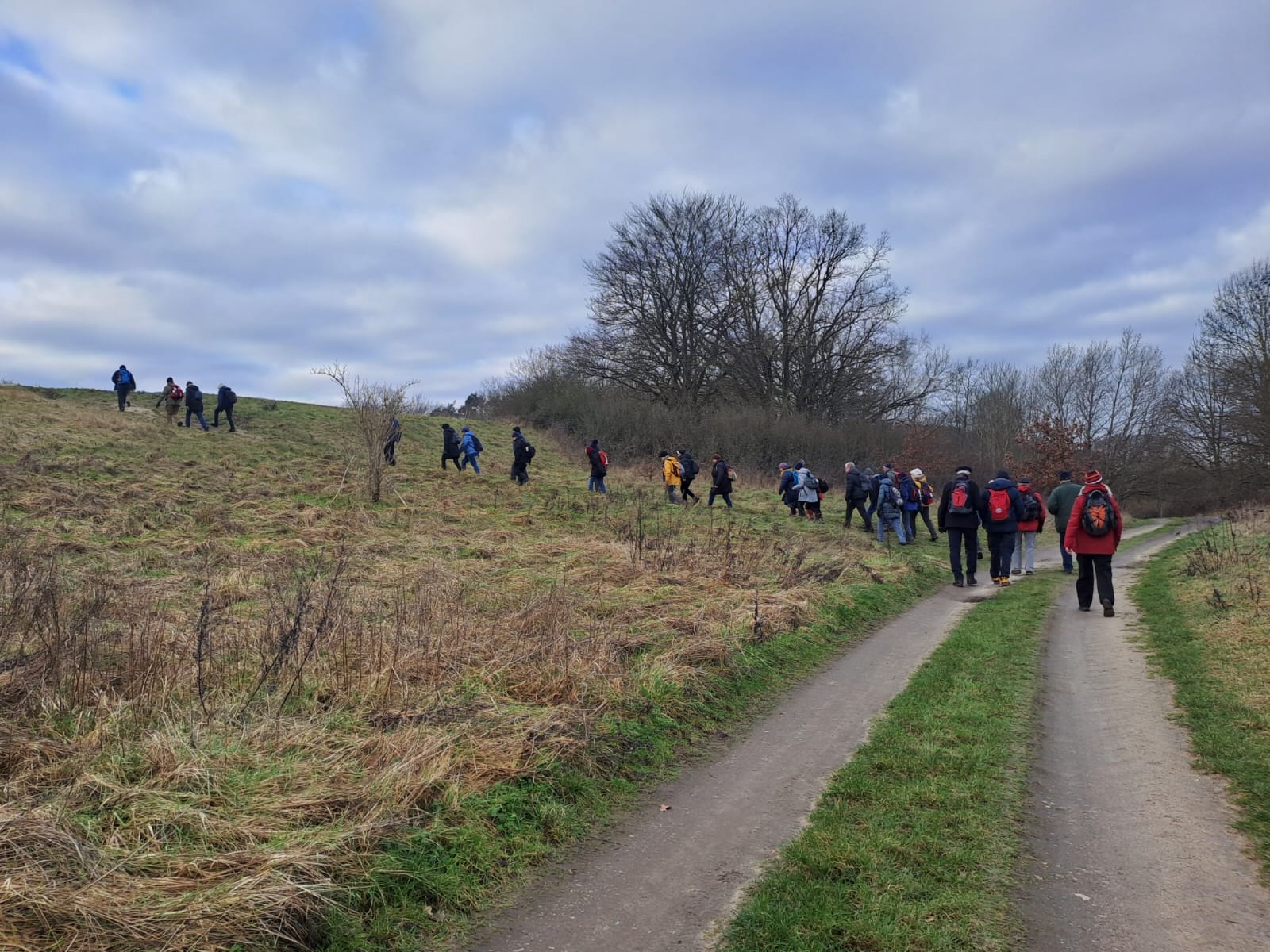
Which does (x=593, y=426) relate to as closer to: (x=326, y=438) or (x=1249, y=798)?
(x=326, y=438)

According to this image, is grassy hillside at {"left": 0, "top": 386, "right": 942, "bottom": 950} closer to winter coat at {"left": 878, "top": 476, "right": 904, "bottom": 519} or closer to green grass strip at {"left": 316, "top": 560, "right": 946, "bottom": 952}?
green grass strip at {"left": 316, "top": 560, "right": 946, "bottom": 952}

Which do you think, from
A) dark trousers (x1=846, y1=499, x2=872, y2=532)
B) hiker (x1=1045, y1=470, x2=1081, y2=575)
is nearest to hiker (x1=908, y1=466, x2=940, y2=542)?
dark trousers (x1=846, y1=499, x2=872, y2=532)

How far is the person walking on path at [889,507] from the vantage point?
17.6 metres

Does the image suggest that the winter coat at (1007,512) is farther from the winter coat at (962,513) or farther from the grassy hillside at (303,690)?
the grassy hillside at (303,690)

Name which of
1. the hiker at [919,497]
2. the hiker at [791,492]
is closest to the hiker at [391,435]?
the hiker at [791,492]

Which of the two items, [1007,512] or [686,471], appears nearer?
[1007,512]

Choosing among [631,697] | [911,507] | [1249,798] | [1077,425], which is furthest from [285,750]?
[1077,425]

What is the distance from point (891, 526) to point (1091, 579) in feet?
24.8

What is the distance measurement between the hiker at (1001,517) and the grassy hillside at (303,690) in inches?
58.0

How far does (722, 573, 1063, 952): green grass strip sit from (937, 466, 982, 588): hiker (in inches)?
277

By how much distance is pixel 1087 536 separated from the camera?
10180 mm

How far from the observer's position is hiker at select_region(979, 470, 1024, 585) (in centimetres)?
1292

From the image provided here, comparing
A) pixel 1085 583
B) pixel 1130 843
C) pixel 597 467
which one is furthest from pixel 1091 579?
pixel 597 467

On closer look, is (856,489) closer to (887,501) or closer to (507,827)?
(887,501)
